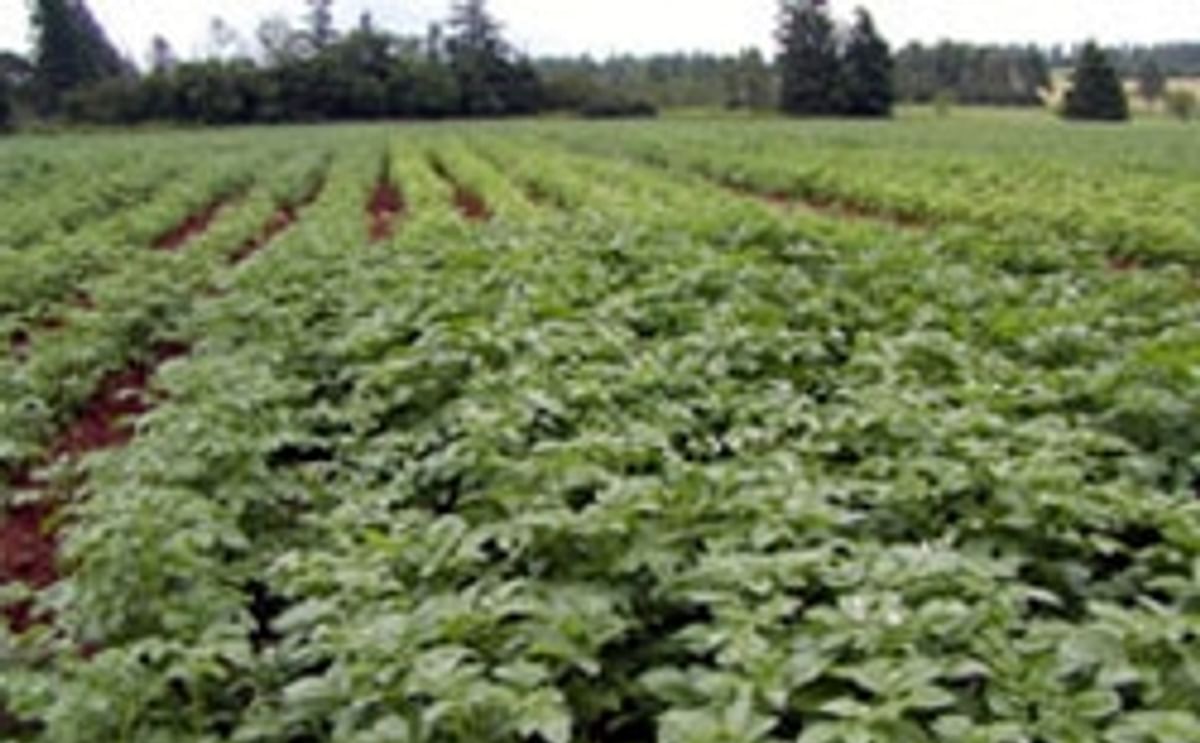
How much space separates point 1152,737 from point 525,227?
10777 mm

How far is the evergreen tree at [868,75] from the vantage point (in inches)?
2399

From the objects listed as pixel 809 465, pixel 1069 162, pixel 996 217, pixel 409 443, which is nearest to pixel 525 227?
pixel 996 217

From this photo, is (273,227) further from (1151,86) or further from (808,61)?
(1151,86)

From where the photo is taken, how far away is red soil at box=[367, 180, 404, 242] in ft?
55.2

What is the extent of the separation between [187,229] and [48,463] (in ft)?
42.3

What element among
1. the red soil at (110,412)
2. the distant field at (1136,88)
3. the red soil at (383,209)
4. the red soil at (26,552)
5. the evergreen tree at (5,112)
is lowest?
the distant field at (1136,88)

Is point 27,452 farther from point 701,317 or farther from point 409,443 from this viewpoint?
point 701,317

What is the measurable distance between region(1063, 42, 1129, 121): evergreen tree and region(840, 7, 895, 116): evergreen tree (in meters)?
8.76

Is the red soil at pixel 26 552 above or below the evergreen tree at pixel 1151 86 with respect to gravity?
above

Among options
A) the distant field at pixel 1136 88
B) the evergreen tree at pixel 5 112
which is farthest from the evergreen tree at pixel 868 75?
the evergreen tree at pixel 5 112

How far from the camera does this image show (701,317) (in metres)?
6.99

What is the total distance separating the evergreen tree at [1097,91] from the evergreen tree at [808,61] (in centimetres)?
1128

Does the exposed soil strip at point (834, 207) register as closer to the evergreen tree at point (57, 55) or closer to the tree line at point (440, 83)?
the tree line at point (440, 83)

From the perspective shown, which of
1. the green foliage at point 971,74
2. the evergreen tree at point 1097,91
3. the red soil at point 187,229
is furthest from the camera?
the green foliage at point 971,74
